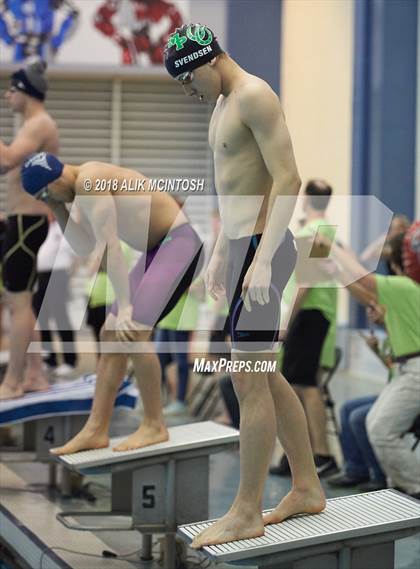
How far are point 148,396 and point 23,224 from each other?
5.88ft

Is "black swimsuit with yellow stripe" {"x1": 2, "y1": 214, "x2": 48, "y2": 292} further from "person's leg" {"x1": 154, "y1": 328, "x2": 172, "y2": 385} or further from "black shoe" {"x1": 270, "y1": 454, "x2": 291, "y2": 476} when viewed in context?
"person's leg" {"x1": 154, "y1": 328, "x2": 172, "y2": 385}

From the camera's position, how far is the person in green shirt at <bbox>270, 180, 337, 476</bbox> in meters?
6.43

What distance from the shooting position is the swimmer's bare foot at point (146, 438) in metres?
5.00

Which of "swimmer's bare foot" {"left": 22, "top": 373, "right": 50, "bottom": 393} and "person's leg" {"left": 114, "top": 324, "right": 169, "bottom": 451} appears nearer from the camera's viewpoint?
"person's leg" {"left": 114, "top": 324, "right": 169, "bottom": 451}

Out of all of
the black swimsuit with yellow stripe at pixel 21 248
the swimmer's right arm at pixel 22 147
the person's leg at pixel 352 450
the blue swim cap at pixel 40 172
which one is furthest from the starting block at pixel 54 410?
the blue swim cap at pixel 40 172

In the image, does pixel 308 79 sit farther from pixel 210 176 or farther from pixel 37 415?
pixel 37 415

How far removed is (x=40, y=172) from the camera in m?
5.19

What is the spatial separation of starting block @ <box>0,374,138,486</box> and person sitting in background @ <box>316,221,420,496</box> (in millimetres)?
1548

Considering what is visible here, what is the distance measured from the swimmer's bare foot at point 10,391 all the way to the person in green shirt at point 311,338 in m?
1.55

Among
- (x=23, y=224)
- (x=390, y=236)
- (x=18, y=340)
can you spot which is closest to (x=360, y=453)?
(x=390, y=236)

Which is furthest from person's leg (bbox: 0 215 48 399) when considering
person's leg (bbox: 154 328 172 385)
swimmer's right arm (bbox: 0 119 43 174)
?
person's leg (bbox: 154 328 172 385)

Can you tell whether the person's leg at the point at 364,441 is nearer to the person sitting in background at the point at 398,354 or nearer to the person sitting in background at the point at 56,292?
the person sitting in background at the point at 398,354

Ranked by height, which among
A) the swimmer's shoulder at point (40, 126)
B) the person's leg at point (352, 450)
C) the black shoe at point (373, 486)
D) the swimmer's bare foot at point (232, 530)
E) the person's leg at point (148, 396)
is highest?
the swimmer's shoulder at point (40, 126)

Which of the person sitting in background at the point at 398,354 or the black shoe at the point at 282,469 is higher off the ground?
the person sitting in background at the point at 398,354
